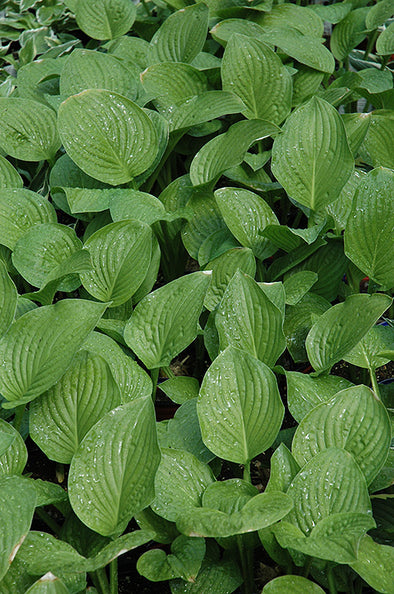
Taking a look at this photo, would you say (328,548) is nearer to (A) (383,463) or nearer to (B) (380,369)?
(A) (383,463)

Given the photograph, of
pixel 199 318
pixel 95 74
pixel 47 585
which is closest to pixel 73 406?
pixel 47 585

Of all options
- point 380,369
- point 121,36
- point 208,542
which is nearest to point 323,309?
point 380,369

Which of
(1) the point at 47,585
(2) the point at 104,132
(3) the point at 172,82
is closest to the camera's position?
(1) the point at 47,585

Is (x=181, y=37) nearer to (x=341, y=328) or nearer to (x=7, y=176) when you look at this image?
(x=7, y=176)

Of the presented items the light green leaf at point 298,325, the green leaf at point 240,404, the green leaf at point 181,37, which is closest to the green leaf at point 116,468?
the green leaf at point 240,404

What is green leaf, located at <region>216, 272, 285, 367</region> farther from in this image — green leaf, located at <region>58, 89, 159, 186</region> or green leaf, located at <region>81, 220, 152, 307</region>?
green leaf, located at <region>58, 89, 159, 186</region>

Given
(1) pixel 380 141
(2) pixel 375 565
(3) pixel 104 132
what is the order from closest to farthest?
(2) pixel 375 565
(3) pixel 104 132
(1) pixel 380 141
